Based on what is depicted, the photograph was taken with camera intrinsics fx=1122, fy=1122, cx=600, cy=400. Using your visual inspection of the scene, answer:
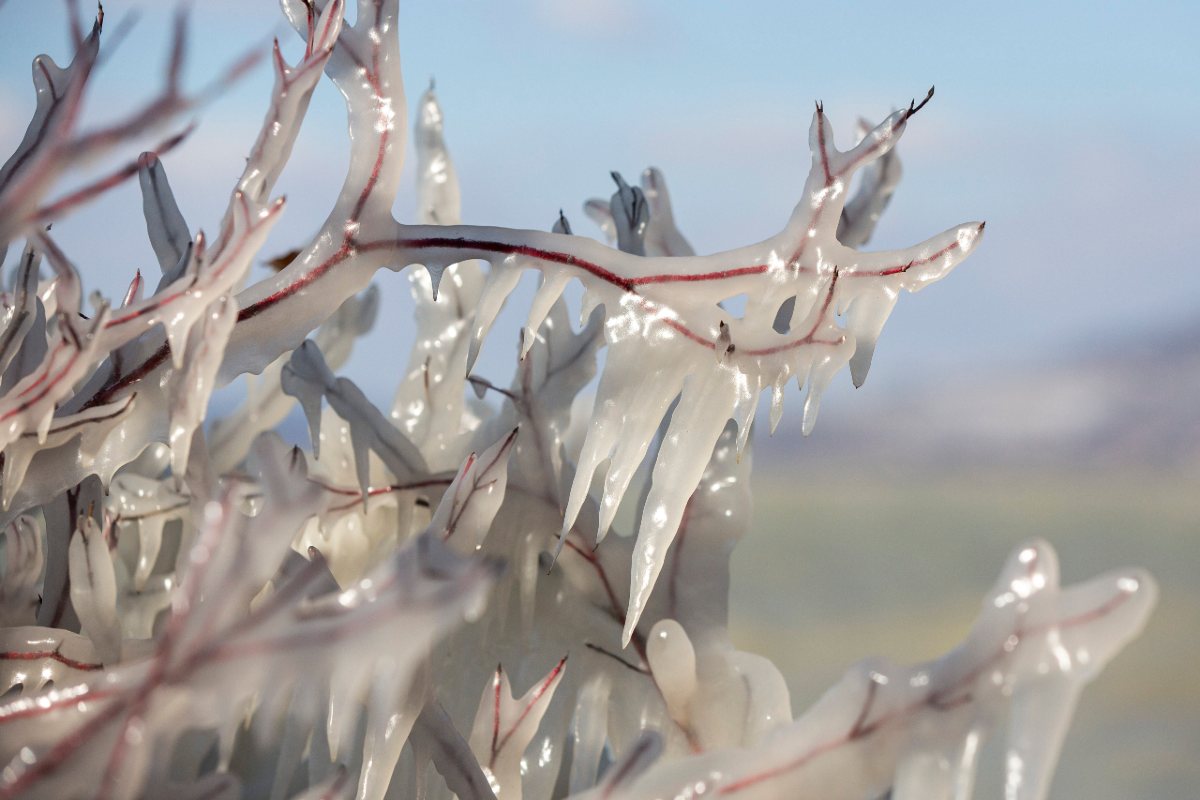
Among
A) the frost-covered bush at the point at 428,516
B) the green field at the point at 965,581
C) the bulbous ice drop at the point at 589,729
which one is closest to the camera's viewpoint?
the frost-covered bush at the point at 428,516

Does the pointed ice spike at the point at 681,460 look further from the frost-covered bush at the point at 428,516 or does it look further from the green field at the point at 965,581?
the green field at the point at 965,581

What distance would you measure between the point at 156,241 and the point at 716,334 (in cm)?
11

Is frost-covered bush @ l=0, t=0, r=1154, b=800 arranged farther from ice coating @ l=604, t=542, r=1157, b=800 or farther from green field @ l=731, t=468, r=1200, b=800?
green field @ l=731, t=468, r=1200, b=800

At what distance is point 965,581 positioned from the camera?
2.80 ft

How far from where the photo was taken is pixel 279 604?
5.1 inches

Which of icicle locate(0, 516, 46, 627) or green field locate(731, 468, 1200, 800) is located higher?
icicle locate(0, 516, 46, 627)

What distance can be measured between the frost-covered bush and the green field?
1.22ft

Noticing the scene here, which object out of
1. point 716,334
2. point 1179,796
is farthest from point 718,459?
point 1179,796

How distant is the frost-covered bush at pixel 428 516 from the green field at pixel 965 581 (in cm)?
37

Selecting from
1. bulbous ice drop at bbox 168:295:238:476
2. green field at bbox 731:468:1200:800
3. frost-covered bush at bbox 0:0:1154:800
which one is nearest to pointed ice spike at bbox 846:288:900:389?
frost-covered bush at bbox 0:0:1154:800

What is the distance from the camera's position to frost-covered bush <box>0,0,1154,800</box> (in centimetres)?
13

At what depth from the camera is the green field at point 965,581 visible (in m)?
0.70

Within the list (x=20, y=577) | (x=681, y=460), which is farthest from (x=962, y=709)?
(x=20, y=577)

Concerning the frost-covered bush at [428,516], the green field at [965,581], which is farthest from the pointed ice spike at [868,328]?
the green field at [965,581]
